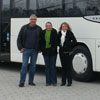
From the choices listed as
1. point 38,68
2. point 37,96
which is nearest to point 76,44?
point 37,96

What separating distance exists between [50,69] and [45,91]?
0.94m

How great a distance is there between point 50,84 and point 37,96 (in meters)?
1.51

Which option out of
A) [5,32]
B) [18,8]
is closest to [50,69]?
[18,8]

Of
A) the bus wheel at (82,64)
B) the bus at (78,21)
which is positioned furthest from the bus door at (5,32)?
the bus wheel at (82,64)

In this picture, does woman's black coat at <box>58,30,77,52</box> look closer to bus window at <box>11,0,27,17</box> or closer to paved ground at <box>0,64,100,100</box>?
paved ground at <box>0,64,100,100</box>

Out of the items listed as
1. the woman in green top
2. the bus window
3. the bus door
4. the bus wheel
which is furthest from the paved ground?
the bus window

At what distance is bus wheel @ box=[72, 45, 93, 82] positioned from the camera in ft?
31.4

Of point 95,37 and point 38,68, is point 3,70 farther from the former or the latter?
point 95,37

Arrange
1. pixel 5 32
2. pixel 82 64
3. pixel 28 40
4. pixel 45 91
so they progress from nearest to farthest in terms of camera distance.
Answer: pixel 45 91, pixel 28 40, pixel 82 64, pixel 5 32

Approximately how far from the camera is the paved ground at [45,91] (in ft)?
25.3

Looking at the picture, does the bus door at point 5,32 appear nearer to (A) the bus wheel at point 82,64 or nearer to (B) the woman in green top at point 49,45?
(A) the bus wheel at point 82,64

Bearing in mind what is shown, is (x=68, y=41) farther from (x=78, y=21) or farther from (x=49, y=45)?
(x=78, y=21)

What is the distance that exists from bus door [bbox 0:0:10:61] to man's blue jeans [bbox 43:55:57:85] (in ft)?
10.2

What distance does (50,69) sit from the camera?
30.2ft
